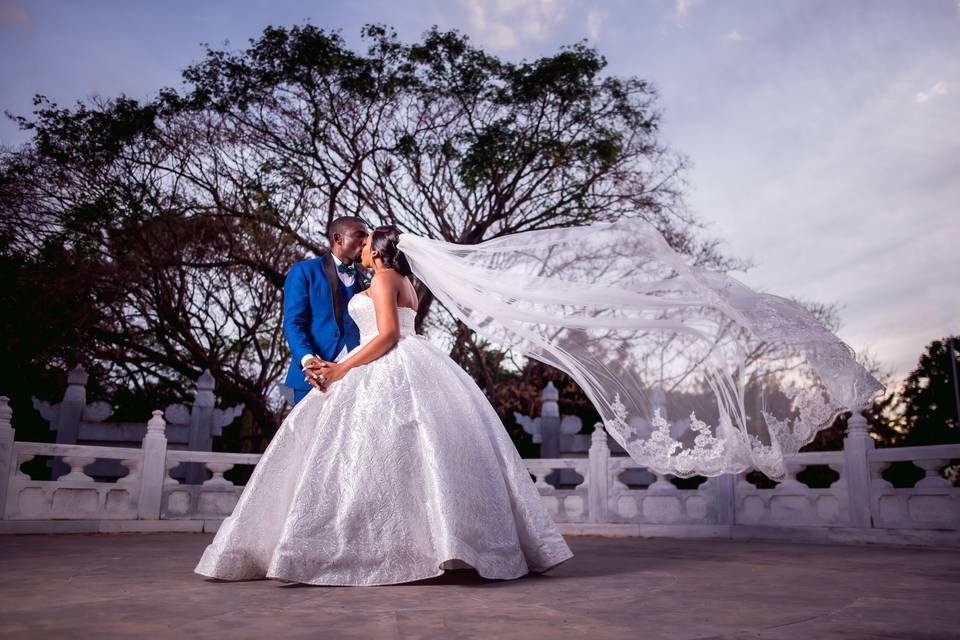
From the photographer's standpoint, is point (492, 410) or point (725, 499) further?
point (725, 499)

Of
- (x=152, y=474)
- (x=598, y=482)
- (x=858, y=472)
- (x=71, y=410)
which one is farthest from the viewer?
(x=71, y=410)

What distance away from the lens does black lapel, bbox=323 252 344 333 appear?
13.3ft

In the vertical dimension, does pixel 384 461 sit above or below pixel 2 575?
above

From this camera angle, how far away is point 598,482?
8.12 meters

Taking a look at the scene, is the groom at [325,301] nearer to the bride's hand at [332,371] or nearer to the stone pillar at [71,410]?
the bride's hand at [332,371]

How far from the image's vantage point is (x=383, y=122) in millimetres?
10930

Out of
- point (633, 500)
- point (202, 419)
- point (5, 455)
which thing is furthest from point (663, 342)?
point (202, 419)

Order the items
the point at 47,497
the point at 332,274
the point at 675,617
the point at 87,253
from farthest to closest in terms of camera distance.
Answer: the point at 87,253 < the point at 47,497 < the point at 332,274 < the point at 675,617

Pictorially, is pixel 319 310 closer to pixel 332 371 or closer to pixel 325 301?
pixel 325 301

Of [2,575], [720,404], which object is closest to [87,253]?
[2,575]

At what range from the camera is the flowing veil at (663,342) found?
3676 mm

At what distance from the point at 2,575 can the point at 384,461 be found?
1.90 meters

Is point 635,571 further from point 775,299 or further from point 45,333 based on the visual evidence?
point 45,333

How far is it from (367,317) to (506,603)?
162 cm
